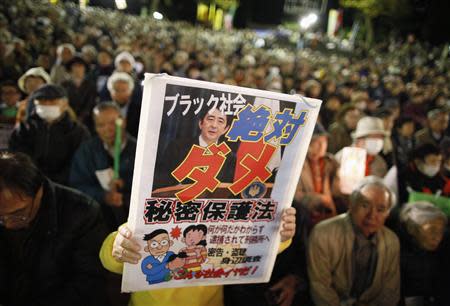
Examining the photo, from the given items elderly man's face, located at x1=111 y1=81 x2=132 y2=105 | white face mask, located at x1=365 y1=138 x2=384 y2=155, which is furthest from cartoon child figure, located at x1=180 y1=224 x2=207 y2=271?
elderly man's face, located at x1=111 y1=81 x2=132 y2=105

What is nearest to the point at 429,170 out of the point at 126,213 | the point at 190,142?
the point at 126,213

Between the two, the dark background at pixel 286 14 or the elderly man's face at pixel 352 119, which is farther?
the dark background at pixel 286 14

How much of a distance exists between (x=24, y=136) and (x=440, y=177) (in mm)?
4919

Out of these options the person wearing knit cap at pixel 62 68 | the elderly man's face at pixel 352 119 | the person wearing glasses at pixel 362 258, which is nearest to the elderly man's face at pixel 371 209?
the person wearing glasses at pixel 362 258

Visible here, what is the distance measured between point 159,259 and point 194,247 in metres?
0.17

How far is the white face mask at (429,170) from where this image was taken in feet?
14.0

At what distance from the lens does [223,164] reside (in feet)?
5.18

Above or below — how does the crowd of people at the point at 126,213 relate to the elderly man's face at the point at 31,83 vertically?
below

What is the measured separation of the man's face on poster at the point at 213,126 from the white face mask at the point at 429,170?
3726 mm

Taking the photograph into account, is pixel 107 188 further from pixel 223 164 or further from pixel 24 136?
pixel 223 164

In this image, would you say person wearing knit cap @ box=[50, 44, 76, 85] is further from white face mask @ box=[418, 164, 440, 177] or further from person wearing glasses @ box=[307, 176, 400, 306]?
white face mask @ box=[418, 164, 440, 177]

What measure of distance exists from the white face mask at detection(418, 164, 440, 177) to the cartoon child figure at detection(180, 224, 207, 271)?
12.0 feet

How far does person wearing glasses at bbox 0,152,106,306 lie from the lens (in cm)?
185

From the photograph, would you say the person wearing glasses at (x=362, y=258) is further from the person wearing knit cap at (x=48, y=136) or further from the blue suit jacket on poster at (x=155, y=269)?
the person wearing knit cap at (x=48, y=136)
